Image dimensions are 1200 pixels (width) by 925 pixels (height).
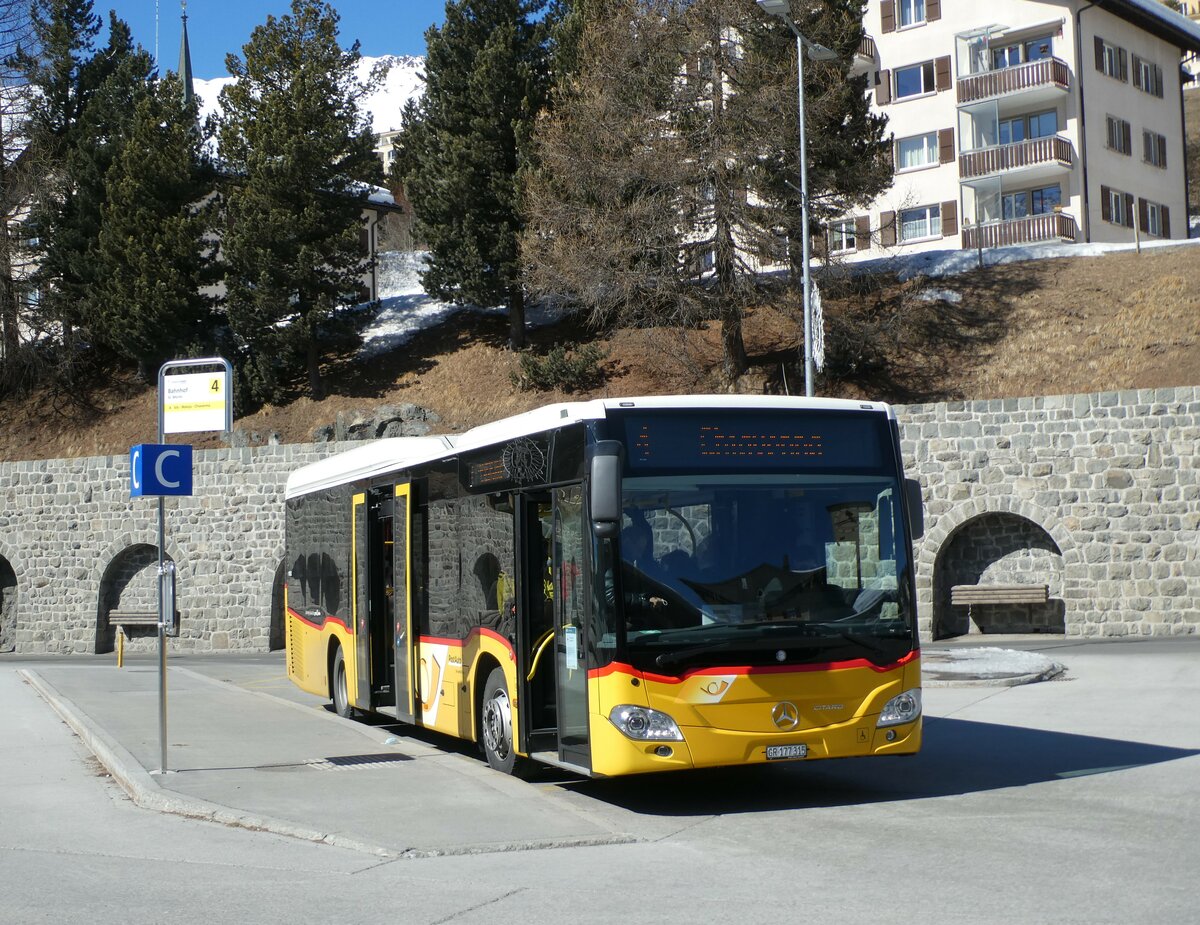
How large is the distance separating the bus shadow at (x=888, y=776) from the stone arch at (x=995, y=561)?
Result: 39.9 ft

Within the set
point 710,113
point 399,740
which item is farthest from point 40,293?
point 399,740

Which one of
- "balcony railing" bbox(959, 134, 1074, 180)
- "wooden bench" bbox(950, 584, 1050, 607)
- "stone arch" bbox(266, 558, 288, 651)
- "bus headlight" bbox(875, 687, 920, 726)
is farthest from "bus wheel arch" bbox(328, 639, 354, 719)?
"balcony railing" bbox(959, 134, 1074, 180)

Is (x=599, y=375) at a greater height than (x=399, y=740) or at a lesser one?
greater

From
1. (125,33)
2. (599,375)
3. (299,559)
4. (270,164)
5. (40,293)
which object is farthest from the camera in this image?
(125,33)

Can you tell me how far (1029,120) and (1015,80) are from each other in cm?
195

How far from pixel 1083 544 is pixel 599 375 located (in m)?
17.4

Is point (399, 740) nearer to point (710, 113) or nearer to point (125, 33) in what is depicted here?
point (710, 113)

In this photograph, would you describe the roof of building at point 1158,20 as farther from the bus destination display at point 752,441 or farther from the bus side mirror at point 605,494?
the bus side mirror at point 605,494

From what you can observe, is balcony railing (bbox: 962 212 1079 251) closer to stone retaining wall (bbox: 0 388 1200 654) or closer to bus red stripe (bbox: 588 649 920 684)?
stone retaining wall (bbox: 0 388 1200 654)

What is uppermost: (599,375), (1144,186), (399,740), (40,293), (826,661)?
(1144,186)

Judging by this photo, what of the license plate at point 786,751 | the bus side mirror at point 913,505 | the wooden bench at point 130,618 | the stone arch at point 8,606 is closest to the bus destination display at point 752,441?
the bus side mirror at point 913,505

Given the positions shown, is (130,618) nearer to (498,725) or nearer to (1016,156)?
(498,725)

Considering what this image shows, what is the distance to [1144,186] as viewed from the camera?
170 feet

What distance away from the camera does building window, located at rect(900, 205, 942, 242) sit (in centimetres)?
5225
